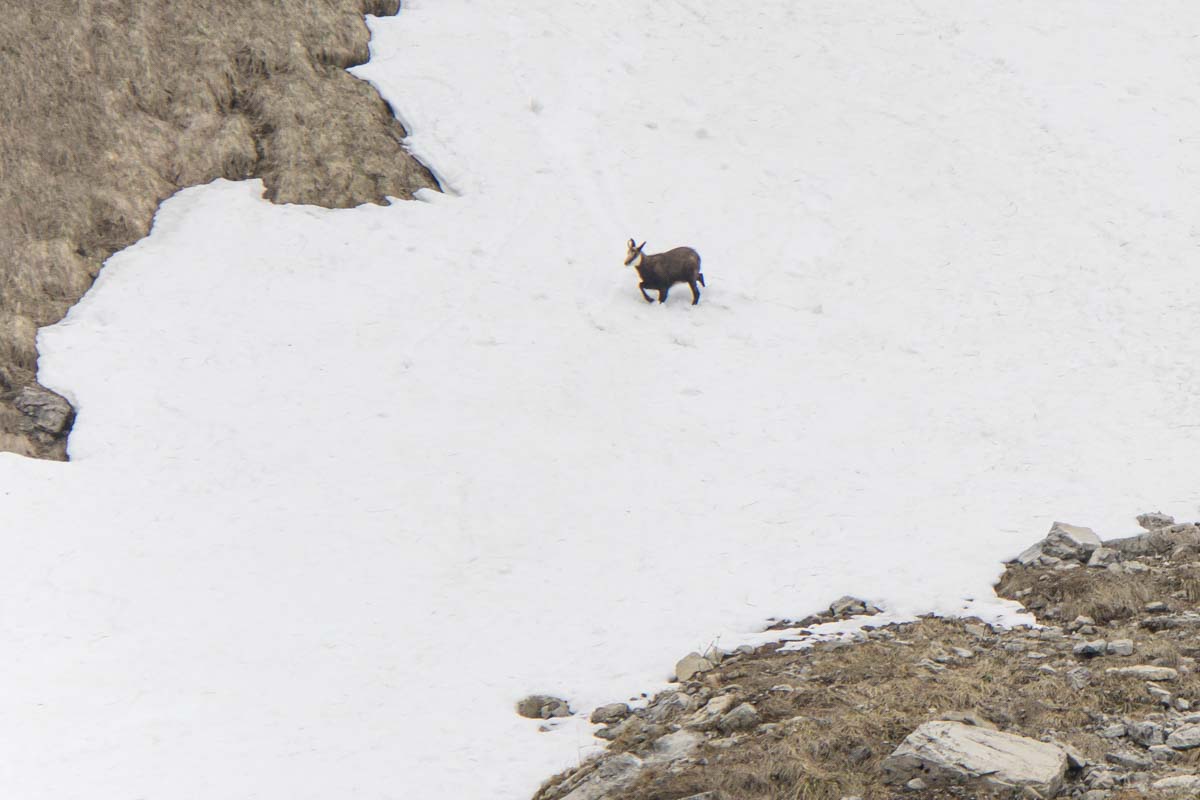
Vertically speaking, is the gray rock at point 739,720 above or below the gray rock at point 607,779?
above

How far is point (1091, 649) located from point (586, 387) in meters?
9.18

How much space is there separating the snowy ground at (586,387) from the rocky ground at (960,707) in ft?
2.63

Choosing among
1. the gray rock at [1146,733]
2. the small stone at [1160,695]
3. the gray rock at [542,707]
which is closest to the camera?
the gray rock at [1146,733]

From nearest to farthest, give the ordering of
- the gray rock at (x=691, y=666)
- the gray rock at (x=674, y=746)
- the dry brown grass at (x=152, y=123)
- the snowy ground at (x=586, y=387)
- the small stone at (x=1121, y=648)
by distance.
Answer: the gray rock at (x=674, y=746), the small stone at (x=1121, y=648), the gray rock at (x=691, y=666), the snowy ground at (x=586, y=387), the dry brown grass at (x=152, y=123)

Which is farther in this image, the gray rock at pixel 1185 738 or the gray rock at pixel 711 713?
the gray rock at pixel 711 713

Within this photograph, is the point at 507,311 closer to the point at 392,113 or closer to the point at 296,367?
the point at 296,367

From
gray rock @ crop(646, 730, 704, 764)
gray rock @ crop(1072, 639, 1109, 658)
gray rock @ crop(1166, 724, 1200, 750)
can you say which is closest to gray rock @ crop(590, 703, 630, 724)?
gray rock @ crop(646, 730, 704, 764)

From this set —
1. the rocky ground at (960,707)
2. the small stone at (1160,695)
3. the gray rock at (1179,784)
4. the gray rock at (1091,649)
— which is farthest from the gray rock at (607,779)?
the gray rock at (1091,649)

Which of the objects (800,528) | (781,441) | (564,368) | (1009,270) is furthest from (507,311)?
A: (1009,270)

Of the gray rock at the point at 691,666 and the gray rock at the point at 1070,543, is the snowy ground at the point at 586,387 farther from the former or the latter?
the gray rock at the point at 1070,543

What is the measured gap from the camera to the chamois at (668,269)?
19.3 metres

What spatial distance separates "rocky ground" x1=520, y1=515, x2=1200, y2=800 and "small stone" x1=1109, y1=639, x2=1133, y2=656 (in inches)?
0.9

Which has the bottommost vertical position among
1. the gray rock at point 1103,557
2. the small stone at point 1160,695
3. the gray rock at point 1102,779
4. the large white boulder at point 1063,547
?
the large white boulder at point 1063,547

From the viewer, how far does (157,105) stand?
2059 centimetres
